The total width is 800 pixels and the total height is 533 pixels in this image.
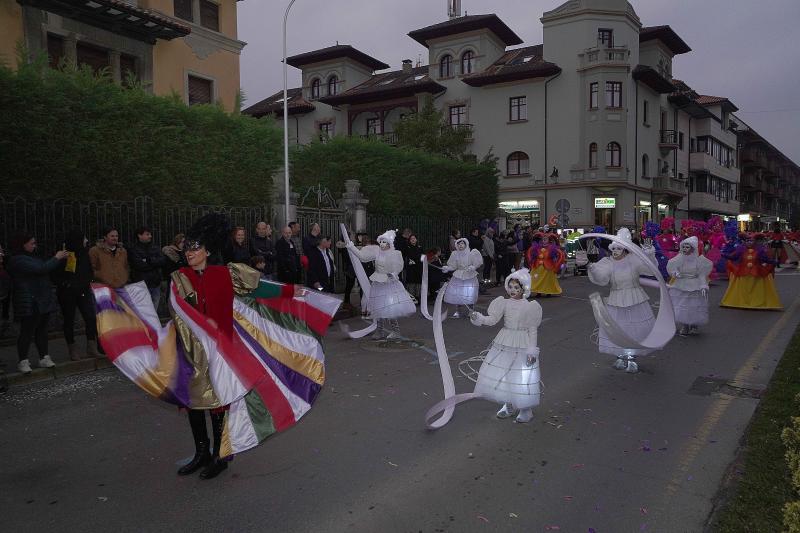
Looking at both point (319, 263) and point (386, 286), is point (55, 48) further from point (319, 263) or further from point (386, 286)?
Result: point (386, 286)

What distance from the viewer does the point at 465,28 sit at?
38.9 metres

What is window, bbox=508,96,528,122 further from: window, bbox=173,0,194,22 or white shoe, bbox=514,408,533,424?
white shoe, bbox=514,408,533,424

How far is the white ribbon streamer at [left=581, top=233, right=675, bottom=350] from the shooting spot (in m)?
6.92

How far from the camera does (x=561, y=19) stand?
1473 inches

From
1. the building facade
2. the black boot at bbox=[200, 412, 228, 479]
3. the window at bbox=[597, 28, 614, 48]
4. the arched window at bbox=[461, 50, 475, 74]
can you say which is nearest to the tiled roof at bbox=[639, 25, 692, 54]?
the building facade

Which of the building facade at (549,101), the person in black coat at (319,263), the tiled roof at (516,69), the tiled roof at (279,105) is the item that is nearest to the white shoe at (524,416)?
the person in black coat at (319,263)

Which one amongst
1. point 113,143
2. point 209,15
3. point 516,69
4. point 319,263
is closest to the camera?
point 113,143

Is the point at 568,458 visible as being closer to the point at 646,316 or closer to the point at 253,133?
the point at 646,316

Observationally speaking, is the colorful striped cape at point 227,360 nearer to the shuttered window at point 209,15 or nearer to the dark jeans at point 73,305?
the dark jeans at point 73,305

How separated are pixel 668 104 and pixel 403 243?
37.8m

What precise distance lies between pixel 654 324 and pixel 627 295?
0.51 meters

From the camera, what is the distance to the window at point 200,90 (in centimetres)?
2109

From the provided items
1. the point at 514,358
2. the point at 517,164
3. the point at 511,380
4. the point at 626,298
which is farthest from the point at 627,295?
the point at 517,164

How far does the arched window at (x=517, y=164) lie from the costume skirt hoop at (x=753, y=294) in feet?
87.5
